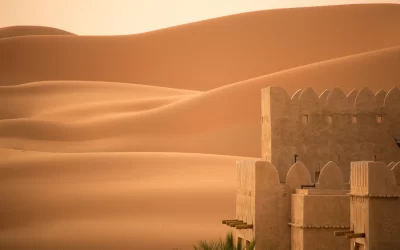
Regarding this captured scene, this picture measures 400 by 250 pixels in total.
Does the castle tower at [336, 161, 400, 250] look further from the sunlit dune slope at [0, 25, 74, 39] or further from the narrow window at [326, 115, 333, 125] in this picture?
the sunlit dune slope at [0, 25, 74, 39]

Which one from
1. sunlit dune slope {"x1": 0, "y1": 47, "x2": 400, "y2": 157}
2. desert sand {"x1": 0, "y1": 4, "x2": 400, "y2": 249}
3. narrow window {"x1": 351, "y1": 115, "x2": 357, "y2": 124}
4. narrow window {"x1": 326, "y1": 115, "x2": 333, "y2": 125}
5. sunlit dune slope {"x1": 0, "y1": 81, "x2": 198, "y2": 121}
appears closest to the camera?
narrow window {"x1": 326, "y1": 115, "x2": 333, "y2": 125}

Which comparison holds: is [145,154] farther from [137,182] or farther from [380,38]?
[380,38]

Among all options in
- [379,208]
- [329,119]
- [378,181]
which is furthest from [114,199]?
[378,181]

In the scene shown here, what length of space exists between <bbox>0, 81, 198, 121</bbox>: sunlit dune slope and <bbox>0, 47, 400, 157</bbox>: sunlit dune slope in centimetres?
496

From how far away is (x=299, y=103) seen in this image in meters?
20.2

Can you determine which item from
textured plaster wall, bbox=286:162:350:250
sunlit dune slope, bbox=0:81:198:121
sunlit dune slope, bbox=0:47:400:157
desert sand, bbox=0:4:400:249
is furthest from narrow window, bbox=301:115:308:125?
sunlit dune slope, bbox=0:81:198:121

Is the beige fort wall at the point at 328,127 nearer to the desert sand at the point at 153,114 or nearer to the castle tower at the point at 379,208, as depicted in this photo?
the castle tower at the point at 379,208

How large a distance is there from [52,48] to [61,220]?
2680 inches

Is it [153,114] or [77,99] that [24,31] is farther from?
[153,114]

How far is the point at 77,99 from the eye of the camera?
66875 millimetres

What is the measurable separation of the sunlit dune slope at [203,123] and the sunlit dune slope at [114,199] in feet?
38.5

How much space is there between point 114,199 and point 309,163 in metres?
11.1

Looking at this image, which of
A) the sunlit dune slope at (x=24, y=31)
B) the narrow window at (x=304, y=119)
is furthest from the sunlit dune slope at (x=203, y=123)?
the sunlit dune slope at (x=24, y=31)

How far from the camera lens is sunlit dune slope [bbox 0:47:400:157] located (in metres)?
48.4
